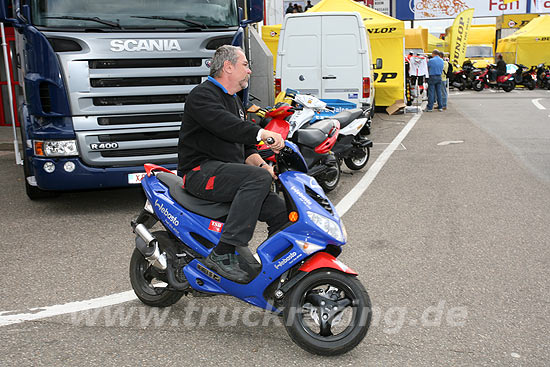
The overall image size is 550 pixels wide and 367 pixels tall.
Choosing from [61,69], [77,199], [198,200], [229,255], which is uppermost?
[61,69]

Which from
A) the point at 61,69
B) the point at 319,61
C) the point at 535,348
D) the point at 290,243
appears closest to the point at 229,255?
the point at 290,243

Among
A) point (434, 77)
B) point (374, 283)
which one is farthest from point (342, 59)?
point (374, 283)

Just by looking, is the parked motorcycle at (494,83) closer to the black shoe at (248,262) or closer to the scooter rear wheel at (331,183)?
the scooter rear wheel at (331,183)

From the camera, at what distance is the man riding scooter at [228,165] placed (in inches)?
149

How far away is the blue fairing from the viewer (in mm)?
3713

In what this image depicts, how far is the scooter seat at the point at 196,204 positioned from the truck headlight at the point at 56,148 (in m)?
3.15

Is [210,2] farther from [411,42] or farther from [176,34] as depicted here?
[411,42]

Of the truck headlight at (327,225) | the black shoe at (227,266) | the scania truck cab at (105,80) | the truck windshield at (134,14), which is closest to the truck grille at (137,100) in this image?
the scania truck cab at (105,80)

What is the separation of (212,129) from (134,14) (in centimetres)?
389

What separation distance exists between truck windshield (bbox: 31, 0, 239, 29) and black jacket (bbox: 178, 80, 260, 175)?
343 cm

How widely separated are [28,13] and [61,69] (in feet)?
2.39

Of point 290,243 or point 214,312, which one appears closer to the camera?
point 290,243

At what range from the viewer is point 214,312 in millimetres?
4371

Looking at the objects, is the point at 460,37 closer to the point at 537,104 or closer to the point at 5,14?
the point at 537,104
